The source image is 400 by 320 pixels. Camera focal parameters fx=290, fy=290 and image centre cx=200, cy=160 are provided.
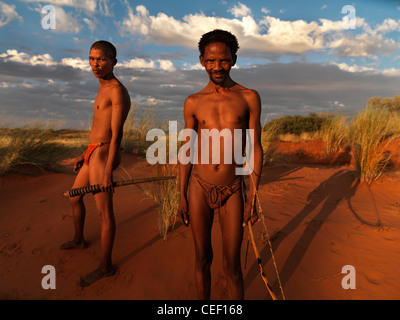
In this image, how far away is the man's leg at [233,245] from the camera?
211 centimetres

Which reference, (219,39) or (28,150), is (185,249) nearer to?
(219,39)

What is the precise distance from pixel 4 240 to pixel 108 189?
86.4 inches

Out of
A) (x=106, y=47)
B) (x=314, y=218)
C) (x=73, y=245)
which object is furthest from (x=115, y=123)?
(x=314, y=218)

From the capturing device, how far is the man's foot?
9.22ft

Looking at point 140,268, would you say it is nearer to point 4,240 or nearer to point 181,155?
point 181,155

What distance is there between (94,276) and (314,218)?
3.29 meters

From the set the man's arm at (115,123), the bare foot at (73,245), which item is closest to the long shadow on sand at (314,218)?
the man's arm at (115,123)

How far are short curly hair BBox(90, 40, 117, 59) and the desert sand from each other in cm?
219

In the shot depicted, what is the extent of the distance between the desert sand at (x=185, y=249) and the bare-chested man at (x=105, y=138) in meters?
0.38

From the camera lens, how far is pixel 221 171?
219 cm

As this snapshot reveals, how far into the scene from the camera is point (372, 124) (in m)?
6.95

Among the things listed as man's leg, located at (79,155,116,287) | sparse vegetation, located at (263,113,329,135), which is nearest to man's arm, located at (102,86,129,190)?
man's leg, located at (79,155,116,287)

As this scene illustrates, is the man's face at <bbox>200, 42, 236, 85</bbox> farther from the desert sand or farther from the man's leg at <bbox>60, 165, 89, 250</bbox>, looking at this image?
the man's leg at <bbox>60, 165, 89, 250</bbox>
